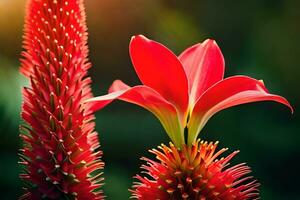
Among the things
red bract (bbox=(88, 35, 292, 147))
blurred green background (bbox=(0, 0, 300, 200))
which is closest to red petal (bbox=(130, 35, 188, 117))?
red bract (bbox=(88, 35, 292, 147))

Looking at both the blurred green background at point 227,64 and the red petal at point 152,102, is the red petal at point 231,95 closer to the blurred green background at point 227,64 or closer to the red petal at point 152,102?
the red petal at point 152,102

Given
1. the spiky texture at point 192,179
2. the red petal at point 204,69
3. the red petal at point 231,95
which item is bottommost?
the spiky texture at point 192,179

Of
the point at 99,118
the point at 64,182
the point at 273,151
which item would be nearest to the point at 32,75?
the point at 64,182

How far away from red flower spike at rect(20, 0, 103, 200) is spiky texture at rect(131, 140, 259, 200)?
2.9 inches

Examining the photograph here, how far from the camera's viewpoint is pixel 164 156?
1.43 feet

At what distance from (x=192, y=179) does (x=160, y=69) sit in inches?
3.5

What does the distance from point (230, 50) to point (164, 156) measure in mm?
540

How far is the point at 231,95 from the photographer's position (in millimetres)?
424

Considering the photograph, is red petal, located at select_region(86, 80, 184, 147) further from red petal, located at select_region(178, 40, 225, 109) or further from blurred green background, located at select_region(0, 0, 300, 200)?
blurred green background, located at select_region(0, 0, 300, 200)

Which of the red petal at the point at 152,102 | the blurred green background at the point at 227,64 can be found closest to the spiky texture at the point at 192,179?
the red petal at the point at 152,102

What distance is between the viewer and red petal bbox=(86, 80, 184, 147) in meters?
0.40

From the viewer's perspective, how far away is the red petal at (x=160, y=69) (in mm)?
421

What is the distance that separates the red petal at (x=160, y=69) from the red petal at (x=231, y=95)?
0.02 m

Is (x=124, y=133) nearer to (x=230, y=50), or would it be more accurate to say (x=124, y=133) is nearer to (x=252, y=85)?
(x=230, y=50)
